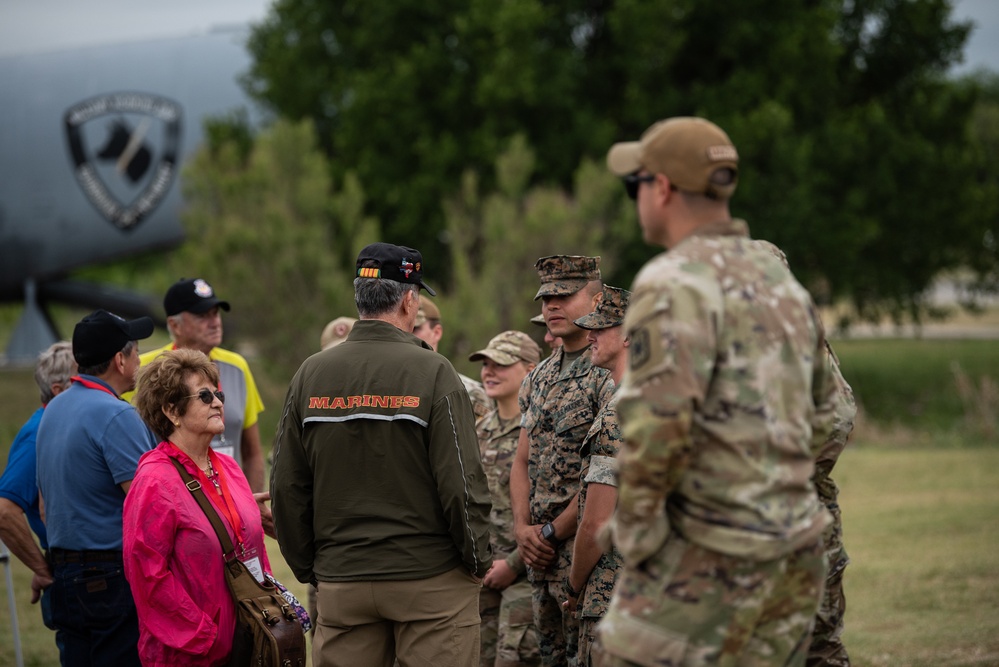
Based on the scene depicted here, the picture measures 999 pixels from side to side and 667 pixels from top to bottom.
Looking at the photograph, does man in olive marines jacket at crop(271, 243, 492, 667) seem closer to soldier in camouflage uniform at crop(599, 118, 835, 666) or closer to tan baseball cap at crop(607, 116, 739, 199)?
soldier in camouflage uniform at crop(599, 118, 835, 666)

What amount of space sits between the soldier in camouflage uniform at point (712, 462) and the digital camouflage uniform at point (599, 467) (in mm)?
1312

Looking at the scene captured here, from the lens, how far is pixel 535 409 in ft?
15.4

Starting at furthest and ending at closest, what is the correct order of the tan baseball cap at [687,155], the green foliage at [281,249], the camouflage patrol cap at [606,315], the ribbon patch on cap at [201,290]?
the green foliage at [281,249], the ribbon patch on cap at [201,290], the camouflage patrol cap at [606,315], the tan baseball cap at [687,155]

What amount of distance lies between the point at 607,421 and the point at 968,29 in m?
21.9

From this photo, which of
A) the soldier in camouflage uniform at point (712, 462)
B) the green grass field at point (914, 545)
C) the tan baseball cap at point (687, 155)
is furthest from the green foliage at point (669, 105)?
the soldier in camouflage uniform at point (712, 462)

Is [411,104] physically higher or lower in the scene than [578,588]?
higher

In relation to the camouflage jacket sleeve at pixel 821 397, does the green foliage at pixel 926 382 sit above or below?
below

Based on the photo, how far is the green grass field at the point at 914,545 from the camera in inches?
270

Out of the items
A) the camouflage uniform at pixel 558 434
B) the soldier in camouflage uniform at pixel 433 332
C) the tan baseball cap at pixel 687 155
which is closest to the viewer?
the tan baseball cap at pixel 687 155

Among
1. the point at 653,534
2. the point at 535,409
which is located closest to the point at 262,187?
the point at 535,409

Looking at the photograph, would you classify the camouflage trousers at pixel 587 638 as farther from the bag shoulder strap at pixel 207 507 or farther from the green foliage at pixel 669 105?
the green foliage at pixel 669 105

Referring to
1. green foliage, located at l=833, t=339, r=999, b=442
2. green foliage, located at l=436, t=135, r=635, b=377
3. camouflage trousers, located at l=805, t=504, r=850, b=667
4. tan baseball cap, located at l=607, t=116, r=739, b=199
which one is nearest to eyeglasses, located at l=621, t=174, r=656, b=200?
tan baseball cap, located at l=607, t=116, r=739, b=199

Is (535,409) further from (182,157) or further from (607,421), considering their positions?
(182,157)

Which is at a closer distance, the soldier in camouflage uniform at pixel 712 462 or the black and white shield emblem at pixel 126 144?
the soldier in camouflage uniform at pixel 712 462
